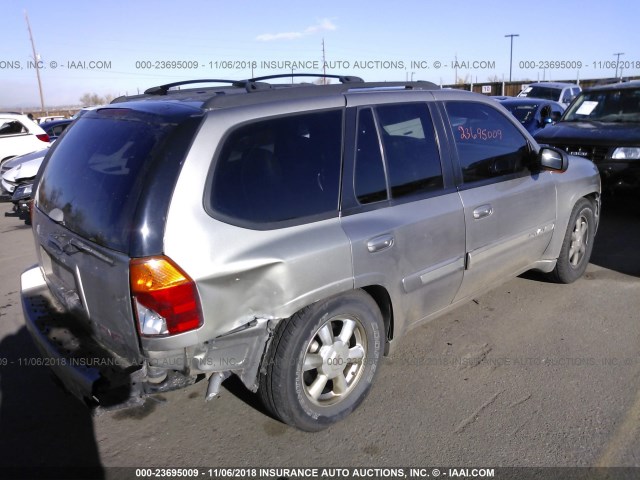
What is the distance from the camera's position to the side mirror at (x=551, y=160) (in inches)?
162

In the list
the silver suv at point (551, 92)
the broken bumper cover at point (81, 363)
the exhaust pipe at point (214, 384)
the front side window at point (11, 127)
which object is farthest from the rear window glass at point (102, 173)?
the silver suv at point (551, 92)

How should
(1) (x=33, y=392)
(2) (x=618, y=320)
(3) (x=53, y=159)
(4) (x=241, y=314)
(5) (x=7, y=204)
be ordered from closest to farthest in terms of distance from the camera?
(4) (x=241, y=314) → (3) (x=53, y=159) → (1) (x=33, y=392) → (2) (x=618, y=320) → (5) (x=7, y=204)

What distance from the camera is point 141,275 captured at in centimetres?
229

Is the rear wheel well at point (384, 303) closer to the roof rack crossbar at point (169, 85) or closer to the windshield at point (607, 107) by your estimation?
the roof rack crossbar at point (169, 85)

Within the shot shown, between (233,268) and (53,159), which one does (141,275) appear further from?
(53,159)

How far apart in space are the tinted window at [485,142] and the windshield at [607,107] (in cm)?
477

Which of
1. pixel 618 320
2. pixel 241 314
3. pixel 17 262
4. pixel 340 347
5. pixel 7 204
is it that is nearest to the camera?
pixel 241 314

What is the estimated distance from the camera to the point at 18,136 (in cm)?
1136

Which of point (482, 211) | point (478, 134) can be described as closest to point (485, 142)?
point (478, 134)

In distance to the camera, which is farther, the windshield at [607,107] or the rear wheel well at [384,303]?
the windshield at [607,107]

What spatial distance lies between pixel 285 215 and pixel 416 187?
1.03 m

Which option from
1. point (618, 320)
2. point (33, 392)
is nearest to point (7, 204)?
point (33, 392)

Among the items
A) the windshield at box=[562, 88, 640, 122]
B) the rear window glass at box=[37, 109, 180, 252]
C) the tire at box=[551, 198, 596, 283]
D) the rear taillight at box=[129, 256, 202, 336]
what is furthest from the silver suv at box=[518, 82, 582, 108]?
the rear taillight at box=[129, 256, 202, 336]

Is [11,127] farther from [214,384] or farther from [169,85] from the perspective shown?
[214,384]
